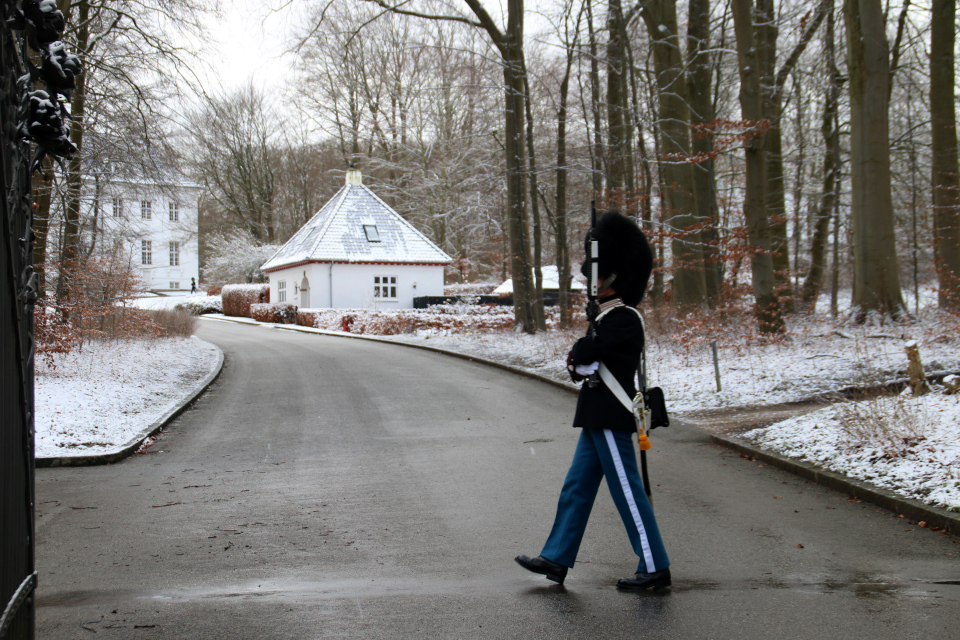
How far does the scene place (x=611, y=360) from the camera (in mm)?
4699

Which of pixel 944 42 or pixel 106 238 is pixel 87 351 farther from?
pixel 944 42

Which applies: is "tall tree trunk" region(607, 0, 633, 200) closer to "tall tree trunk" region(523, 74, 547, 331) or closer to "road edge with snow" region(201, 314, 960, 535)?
"tall tree trunk" region(523, 74, 547, 331)

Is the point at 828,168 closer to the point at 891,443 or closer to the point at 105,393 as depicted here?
the point at 891,443

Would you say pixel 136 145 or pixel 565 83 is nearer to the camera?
pixel 136 145

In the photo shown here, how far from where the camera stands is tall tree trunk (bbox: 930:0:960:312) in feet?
59.0

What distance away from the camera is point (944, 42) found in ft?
60.4

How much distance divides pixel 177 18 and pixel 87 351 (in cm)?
699

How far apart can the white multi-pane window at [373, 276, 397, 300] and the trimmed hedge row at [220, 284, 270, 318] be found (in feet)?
27.6

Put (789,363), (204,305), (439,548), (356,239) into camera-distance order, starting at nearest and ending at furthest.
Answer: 1. (439,548)
2. (789,363)
3. (356,239)
4. (204,305)

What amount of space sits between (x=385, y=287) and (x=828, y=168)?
23.5m

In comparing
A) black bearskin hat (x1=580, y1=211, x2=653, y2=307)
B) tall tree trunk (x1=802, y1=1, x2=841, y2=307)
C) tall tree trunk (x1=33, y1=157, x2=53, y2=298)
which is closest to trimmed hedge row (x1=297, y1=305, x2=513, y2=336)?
tall tree trunk (x1=802, y1=1, x2=841, y2=307)

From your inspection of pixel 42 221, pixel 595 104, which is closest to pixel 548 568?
pixel 42 221

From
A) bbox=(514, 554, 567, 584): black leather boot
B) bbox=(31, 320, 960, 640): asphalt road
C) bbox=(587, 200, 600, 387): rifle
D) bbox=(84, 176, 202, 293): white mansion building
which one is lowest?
bbox=(31, 320, 960, 640): asphalt road

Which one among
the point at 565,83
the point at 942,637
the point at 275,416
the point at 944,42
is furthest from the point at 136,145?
the point at 944,42
